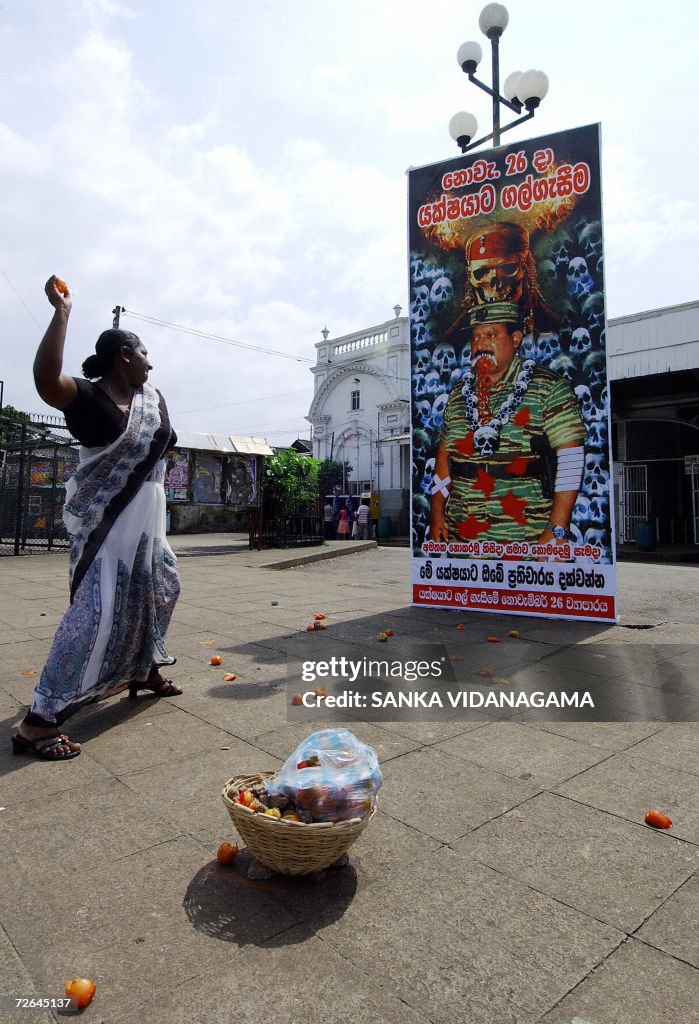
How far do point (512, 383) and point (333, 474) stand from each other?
2565cm

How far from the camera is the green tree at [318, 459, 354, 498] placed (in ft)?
107

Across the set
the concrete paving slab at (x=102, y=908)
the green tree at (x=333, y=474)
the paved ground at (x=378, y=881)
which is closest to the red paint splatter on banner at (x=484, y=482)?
the paved ground at (x=378, y=881)

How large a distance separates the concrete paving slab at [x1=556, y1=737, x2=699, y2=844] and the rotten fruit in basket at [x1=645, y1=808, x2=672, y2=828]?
0.03 m

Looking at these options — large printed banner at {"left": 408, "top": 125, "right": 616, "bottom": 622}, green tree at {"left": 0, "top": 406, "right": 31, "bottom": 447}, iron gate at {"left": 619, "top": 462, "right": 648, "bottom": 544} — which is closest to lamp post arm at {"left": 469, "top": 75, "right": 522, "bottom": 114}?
large printed banner at {"left": 408, "top": 125, "right": 616, "bottom": 622}

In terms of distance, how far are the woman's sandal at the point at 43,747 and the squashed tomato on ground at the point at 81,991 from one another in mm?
1641

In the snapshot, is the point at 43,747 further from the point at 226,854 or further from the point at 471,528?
the point at 471,528

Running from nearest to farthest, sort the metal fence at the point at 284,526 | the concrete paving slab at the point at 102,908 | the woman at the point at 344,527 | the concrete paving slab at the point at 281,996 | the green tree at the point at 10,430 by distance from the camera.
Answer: the concrete paving slab at the point at 281,996, the concrete paving slab at the point at 102,908, the green tree at the point at 10,430, the metal fence at the point at 284,526, the woman at the point at 344,527

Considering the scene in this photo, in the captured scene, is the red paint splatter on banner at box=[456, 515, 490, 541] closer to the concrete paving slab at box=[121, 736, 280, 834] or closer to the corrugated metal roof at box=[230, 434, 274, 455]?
the concrete paving slab at box=[121, 736, 280, 834]

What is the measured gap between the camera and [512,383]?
289 inches

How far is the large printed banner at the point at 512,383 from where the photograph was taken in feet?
22.6

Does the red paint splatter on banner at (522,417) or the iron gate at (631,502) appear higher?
the red paint splatter on banner at (522,417)

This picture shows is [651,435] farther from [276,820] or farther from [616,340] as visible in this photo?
[276,820]

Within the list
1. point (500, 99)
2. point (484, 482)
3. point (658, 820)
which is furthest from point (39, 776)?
point (500, 99)

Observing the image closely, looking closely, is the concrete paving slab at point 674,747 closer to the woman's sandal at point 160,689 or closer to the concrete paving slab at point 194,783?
the concrete paving slab at point 194,783
